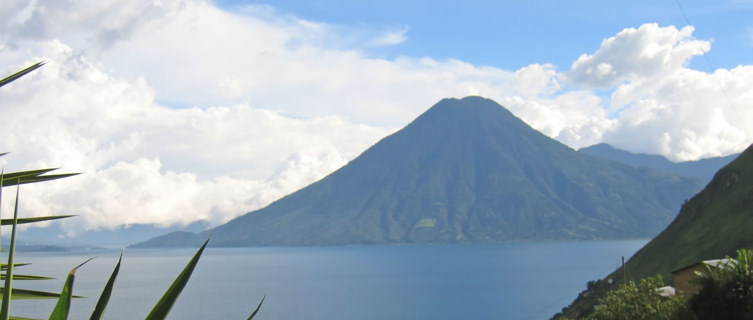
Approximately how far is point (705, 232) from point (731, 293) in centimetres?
10075

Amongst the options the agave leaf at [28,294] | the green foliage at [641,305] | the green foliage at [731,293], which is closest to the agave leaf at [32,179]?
the agave leaf at [28,294]

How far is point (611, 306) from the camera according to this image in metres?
50.2

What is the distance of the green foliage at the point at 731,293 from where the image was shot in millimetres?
34594

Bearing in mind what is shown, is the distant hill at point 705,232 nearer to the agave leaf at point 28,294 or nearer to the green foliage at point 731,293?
the green foliage at point 731,293

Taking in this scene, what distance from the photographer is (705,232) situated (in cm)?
12619

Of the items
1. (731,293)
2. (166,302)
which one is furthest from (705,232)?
(166,302)

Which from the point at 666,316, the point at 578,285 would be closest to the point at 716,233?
the point at 578,285

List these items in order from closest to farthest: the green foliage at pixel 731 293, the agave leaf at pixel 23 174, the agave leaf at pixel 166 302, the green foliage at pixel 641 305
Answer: the agave leaf at pixel 166 302 < the agave leaf at pixel 23 174 < the green foliage at pixel 731 293 < the green foliage at pixel 641 305

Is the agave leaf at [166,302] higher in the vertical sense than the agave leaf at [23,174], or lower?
lower

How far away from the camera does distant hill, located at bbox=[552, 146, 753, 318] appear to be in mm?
112875

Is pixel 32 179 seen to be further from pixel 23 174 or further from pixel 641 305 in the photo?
pixel 641 305

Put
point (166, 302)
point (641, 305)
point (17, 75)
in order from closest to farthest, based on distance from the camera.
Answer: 1. point (166, 302)
2. point (17, 75)
3. point (641, 305)

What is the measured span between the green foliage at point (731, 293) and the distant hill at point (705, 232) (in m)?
62.9

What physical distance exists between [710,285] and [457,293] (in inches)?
6184
